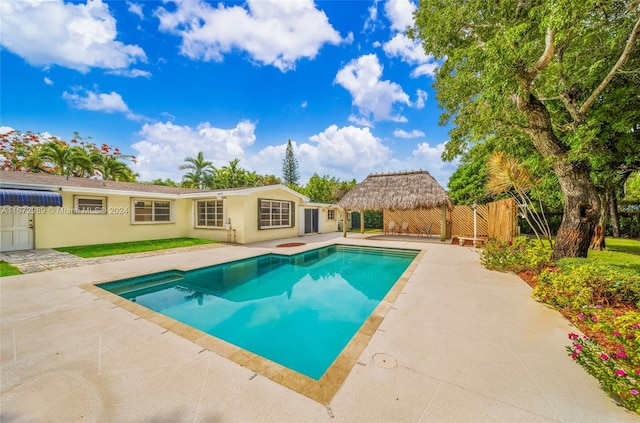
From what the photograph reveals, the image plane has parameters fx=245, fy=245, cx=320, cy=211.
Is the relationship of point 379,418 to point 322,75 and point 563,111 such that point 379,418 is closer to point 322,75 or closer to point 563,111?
point 563,111

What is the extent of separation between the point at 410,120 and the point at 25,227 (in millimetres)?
23185

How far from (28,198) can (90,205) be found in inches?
97.5

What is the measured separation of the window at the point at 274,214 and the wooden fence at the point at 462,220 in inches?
344

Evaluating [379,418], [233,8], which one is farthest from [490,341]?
[233,8]

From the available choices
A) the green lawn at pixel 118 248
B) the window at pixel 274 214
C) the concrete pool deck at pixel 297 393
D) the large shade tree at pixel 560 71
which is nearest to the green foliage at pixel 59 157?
the green lawn at pixel 118 248

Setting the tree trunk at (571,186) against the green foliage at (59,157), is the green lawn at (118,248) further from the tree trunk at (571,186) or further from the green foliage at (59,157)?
the tree trunk at (571,186)

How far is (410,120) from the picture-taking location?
19594 mm

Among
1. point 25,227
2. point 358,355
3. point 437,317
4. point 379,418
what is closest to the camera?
point 379,418

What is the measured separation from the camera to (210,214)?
1480cm

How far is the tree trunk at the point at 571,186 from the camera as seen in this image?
6543 mm

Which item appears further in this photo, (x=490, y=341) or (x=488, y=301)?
(x=488, y=301)

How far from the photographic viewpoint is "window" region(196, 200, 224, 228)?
14.4 meters

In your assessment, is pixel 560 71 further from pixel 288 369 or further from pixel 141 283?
pixel 141 283

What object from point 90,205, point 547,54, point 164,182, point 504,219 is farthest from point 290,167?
point 547,54
